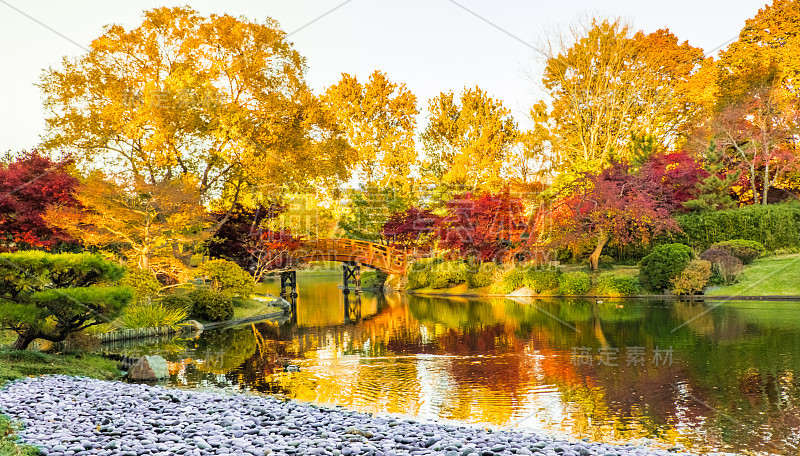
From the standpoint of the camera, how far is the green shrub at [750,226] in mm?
20078

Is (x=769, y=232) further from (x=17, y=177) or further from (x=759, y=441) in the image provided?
(x=17, y=177)

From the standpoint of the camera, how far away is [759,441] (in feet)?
17.2

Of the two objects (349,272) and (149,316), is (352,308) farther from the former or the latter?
(349,272)

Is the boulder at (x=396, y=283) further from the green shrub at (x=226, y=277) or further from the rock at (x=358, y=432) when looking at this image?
the rock at (x=358, y=432)

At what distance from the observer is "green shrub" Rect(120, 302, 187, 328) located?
1309cm

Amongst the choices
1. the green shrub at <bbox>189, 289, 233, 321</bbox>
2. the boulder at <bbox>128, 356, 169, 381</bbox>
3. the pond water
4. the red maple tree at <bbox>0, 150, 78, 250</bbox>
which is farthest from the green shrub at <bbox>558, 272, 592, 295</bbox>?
the red maple tree at <bbox>0, 150, 78, 250</bbox>

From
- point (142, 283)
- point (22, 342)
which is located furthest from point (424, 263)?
point (22, 342)

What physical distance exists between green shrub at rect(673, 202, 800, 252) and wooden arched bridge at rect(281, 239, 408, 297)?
12429 mm

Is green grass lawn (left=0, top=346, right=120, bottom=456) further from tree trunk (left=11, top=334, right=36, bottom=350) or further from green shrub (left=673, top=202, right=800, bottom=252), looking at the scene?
green shrub (left=673, top=202, right=800, bottom=252)

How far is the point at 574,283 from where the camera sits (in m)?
21.2

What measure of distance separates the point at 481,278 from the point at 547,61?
13371 millimetres

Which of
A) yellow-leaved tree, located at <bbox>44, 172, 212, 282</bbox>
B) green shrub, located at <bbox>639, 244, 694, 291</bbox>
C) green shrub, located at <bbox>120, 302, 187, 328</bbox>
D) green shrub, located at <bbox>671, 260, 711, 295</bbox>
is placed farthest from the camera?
green shrub, located at <bbox>639, 244, 694, 291</bbox>

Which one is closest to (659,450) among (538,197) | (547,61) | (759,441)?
(759,441)

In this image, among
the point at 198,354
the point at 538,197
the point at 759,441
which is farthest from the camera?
the point at 538,197
